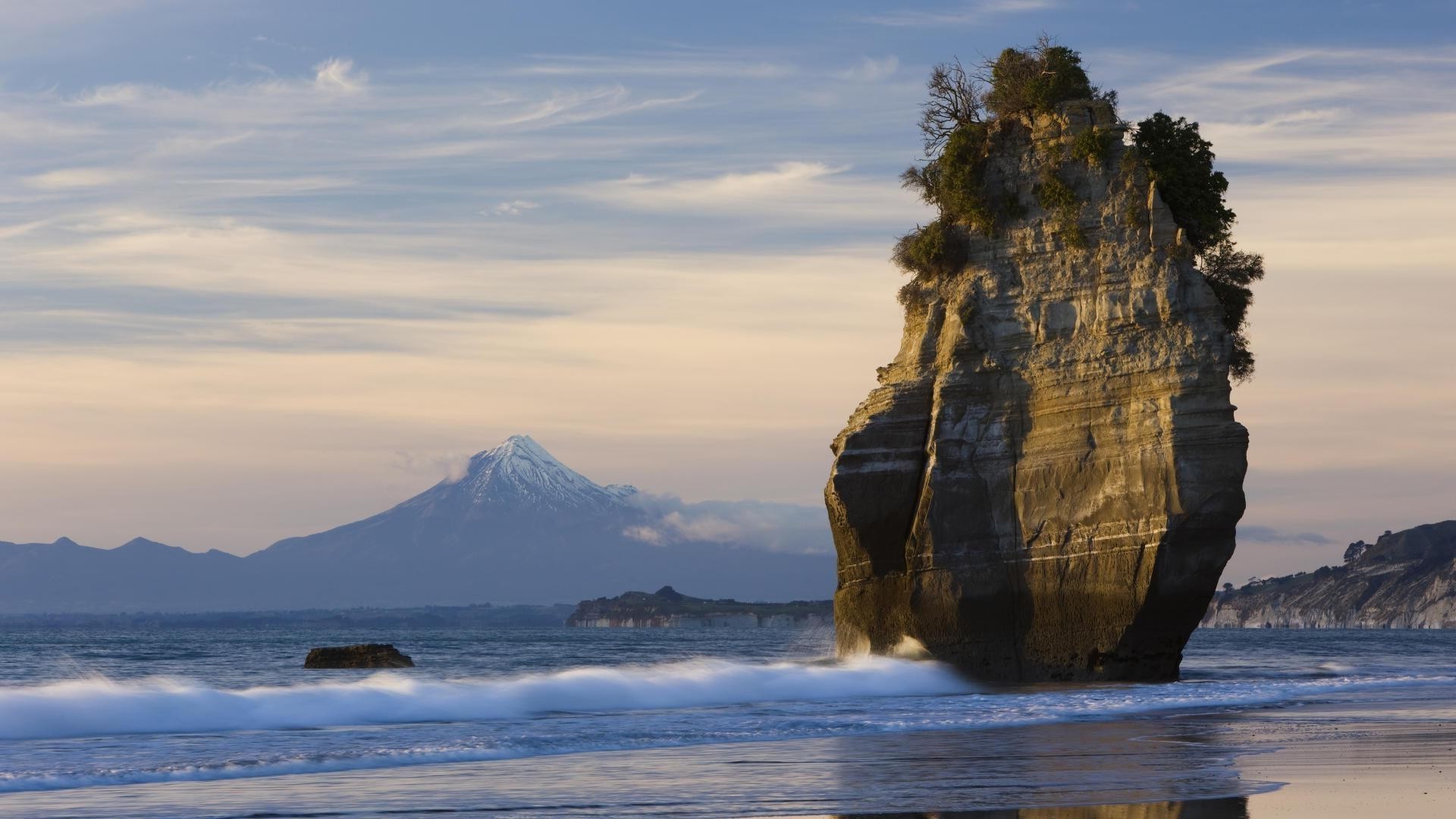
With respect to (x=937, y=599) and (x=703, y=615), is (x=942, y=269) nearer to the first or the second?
(x=937, y=599)

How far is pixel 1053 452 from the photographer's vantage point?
37.0 meters

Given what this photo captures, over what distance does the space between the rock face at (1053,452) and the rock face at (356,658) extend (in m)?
18.0

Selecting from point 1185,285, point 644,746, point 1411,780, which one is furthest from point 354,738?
point 1185,285

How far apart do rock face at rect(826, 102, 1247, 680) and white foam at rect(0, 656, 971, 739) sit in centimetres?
191

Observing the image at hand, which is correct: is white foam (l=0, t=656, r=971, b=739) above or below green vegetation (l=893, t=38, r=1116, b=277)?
below

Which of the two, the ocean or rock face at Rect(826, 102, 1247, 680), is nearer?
the ocean

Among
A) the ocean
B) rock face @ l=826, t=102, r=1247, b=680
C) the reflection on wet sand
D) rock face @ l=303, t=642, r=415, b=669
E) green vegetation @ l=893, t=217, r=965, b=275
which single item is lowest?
the reflection on wet sand

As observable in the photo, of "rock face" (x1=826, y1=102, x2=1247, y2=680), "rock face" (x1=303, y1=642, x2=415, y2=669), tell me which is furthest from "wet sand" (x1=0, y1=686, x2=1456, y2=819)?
→ "rock face" (x1=303, y1=642, x2=415, y2=669)

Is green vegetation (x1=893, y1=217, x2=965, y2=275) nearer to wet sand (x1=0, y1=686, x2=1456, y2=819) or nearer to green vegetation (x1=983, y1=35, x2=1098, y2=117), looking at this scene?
green vegetation (x1=983, y1=35, x2=1098, y2=117)

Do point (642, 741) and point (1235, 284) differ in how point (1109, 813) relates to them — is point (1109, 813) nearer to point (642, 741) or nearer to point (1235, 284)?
point (642, 741)

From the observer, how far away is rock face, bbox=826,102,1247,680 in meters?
35.5

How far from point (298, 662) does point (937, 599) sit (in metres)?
31.2

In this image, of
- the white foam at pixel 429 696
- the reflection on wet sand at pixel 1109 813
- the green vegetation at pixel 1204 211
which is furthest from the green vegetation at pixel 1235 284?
the reflection on wet sand at pixel 1109 813

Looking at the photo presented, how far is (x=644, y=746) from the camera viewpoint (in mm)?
24203
